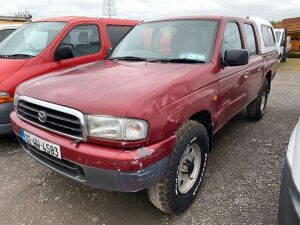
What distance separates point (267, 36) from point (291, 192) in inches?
→ 174

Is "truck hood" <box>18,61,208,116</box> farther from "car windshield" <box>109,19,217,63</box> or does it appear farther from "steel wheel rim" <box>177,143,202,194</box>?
"steel wheel rim" <box>177,143,202,194</box>

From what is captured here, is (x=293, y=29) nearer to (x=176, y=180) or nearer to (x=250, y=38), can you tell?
(x=250, y=38)

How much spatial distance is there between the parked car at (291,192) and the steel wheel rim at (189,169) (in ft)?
3.29

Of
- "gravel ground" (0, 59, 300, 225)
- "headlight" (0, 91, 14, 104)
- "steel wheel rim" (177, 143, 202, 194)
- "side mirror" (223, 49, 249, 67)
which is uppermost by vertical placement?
"side mirror" (223, 49, 249, 67)

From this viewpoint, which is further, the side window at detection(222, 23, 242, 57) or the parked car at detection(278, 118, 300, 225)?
the side window at detection(222, 23, 242, 57)

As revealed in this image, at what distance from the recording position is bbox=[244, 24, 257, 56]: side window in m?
4.28

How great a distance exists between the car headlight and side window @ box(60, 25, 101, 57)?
2.96 metres

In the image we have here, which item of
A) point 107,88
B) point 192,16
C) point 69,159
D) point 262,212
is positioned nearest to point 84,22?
point 192,16

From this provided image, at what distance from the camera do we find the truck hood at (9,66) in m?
4.00

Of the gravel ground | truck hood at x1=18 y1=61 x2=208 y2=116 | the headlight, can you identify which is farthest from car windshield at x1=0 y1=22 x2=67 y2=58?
truck hood at x1=18 y1=61 x2=208 y2=116

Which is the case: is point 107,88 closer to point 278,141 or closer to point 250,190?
point 250,190

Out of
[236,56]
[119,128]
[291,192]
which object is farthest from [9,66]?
[291,192]

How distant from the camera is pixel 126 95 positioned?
226 cm

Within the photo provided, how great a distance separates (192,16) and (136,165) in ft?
7.25
